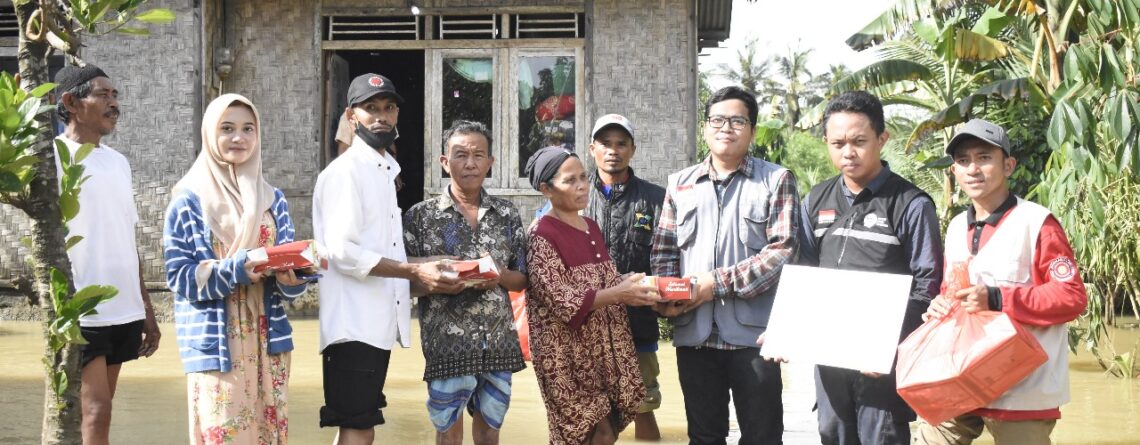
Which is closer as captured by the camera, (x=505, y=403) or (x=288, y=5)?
(x=505, y=403)

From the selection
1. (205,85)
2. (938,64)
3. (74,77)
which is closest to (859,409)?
(74,77)

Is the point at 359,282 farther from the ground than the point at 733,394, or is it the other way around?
the point at 359,282

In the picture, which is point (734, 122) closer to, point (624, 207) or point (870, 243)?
point (870, 243)

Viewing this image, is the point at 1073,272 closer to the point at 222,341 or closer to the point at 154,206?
the point at 222,341

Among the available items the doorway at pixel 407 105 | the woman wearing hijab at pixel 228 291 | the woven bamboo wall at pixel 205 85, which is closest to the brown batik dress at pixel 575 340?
the woman wearing hijab at pixel 228 291

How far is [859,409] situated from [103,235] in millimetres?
2904

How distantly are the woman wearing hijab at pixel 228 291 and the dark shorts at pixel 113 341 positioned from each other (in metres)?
0.60

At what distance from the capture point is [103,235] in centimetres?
420

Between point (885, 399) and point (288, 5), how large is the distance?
25.4 ft

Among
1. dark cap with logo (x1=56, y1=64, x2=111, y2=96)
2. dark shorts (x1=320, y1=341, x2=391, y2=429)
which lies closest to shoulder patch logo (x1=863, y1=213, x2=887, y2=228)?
dark shorts (x1=320, y1=341, x2=391, y2=429)

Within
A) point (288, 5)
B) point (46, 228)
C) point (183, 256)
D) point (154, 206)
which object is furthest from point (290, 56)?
point (46, 228)

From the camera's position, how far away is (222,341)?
11.7 ft

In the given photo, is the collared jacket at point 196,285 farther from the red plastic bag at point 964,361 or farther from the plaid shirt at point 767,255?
the red plastic bag at point 964,361

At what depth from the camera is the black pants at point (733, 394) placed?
159 inches
